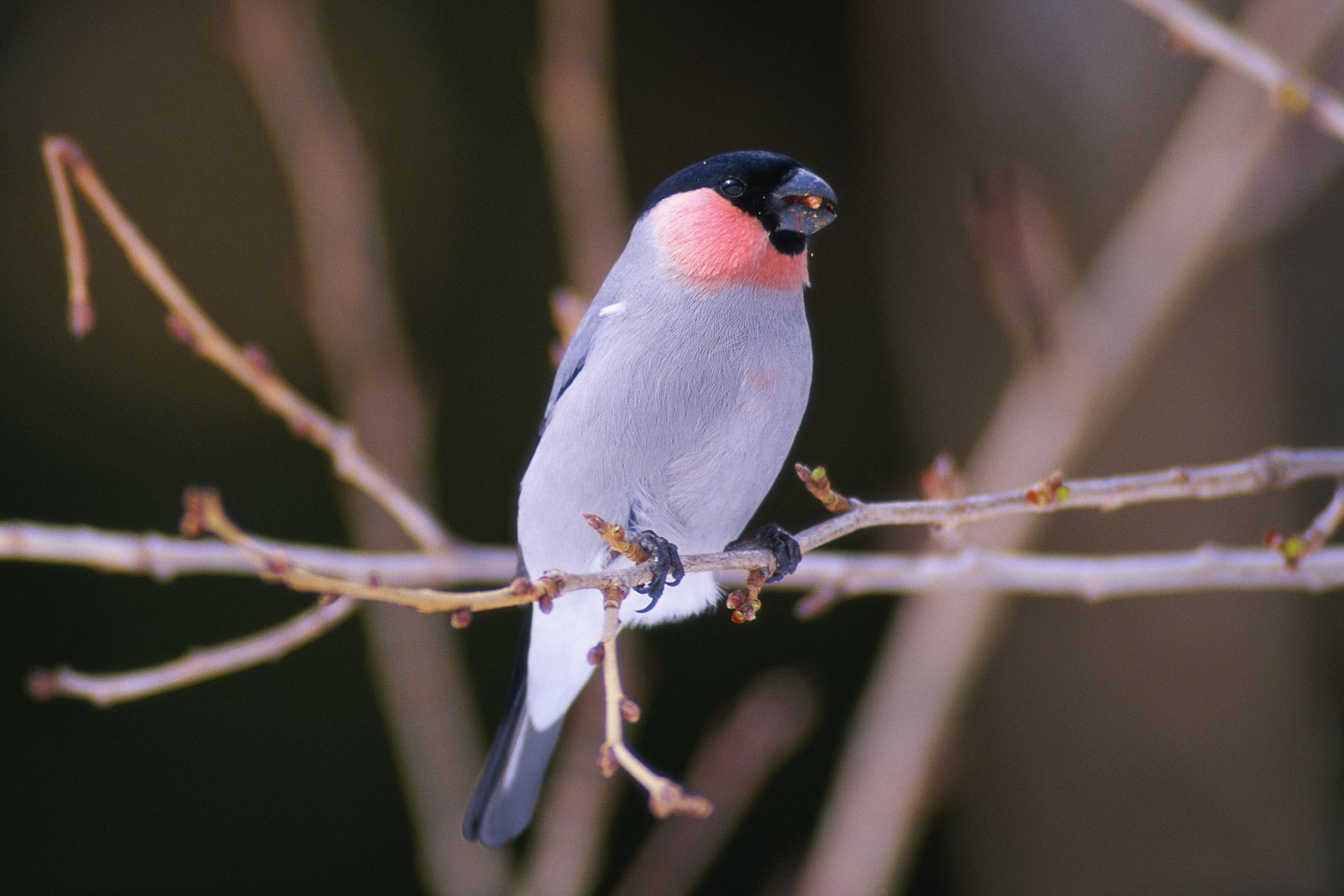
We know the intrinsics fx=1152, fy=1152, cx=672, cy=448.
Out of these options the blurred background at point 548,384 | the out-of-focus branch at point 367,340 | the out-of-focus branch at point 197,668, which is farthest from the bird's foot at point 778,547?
the blurred background at point 548,384

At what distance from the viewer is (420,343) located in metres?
3.72

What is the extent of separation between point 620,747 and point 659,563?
47 centimetres

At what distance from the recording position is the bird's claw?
1.56m

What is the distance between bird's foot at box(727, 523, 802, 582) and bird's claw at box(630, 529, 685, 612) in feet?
0.48

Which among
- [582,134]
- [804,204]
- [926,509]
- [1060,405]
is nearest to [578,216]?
[582,134]

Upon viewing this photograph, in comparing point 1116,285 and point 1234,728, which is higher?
point 1116,285

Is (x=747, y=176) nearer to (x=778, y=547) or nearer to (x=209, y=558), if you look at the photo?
(x=778, y=547)

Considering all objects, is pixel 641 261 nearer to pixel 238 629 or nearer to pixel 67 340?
pixel 238 629

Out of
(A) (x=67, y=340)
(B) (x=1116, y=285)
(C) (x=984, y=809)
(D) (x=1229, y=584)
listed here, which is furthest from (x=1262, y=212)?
(A) (x=67, y=340)

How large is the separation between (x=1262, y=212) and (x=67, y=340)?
3311 mm

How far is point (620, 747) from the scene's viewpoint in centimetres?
112

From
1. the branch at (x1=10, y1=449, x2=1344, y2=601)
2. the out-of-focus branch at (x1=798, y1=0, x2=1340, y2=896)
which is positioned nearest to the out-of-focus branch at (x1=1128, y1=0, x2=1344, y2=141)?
the branch at (x1=10, y1=449, x2=1344, y2=601)

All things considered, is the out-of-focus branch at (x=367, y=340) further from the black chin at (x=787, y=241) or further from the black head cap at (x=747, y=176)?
the black chin at (x=787, y=241)

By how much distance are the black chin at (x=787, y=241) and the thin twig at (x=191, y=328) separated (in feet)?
2.27
